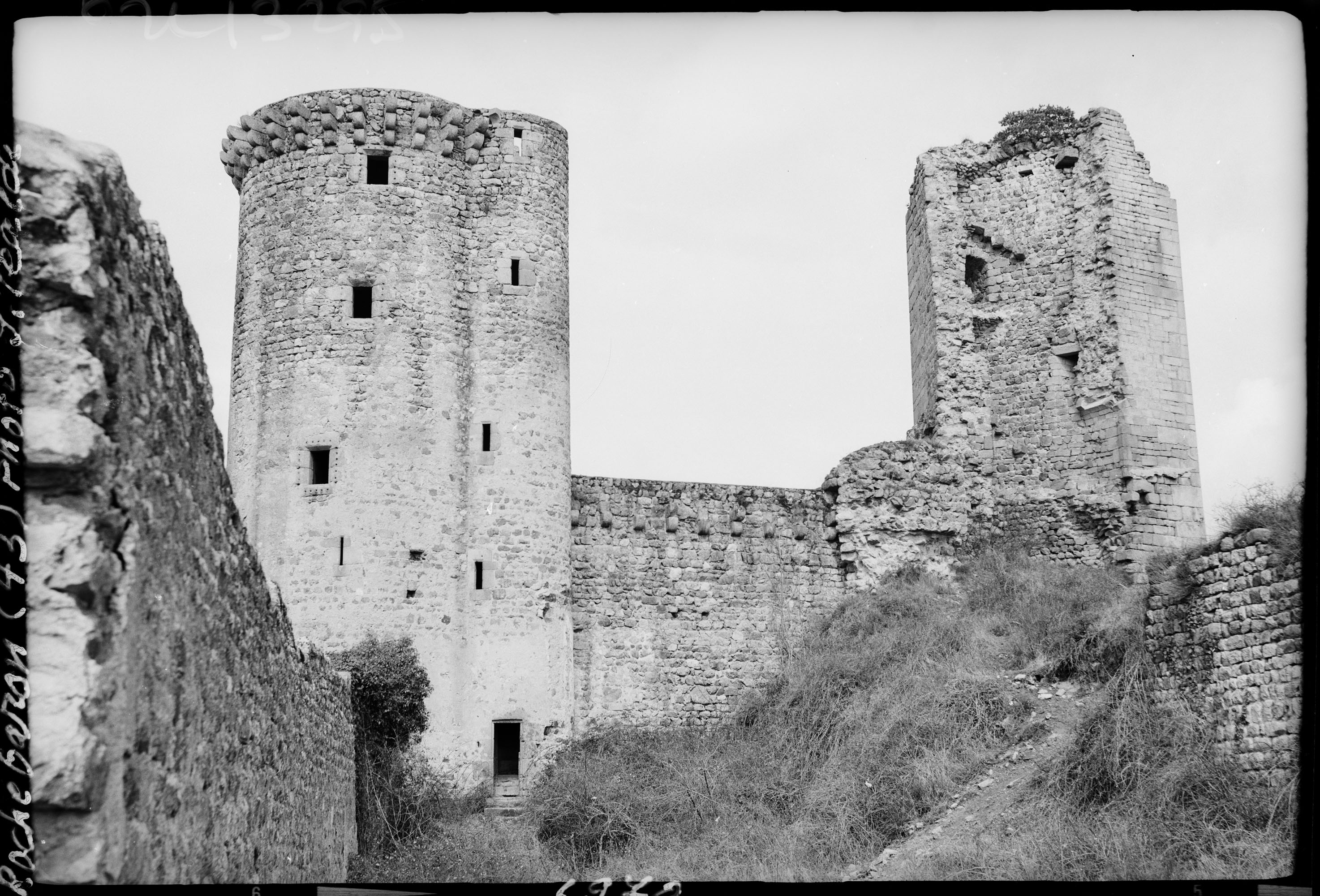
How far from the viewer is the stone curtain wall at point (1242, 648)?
9406mm

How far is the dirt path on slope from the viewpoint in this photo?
412 inches

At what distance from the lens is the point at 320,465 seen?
1518 centimetres

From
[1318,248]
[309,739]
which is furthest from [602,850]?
[1318,248]

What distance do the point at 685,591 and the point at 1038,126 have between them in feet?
28.1

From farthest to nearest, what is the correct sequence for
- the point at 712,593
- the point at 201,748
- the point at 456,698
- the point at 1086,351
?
the point at 1086,351
the point at 712,593
the point at 456,698
the point at 201,748

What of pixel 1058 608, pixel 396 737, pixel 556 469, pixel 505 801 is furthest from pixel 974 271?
pixel 396 737

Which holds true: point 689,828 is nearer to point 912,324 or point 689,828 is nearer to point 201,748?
point 201,748

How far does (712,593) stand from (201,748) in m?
11.8

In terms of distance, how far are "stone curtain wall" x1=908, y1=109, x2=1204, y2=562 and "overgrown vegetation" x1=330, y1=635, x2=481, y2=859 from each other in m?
8.22

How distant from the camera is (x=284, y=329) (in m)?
15.4

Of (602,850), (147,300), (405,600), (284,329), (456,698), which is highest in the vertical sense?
(284,329)

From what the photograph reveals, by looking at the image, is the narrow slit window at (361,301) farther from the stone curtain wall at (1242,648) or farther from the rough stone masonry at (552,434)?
the stone curtain wall at (1242,648)

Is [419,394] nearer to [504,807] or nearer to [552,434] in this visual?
[552,434]

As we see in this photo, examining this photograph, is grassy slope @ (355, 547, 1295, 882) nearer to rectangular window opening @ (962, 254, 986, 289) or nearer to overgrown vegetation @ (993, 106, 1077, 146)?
rectangular window opening @ (962, 254, 986, 289)
